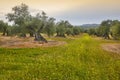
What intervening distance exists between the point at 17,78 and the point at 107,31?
133774mm

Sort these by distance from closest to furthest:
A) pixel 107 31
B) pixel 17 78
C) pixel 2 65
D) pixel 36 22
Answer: pixel 17 78
pixel 2 65
pixel 36 22
pixel 107 31

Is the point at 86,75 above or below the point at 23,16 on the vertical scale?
below

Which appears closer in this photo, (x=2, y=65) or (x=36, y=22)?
(x=2, y=65)

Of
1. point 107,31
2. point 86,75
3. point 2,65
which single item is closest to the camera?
point 86,75

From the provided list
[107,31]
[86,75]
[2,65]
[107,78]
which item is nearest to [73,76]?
[86,75]

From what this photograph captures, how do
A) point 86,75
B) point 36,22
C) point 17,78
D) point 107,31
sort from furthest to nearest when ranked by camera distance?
1. point 107,31
2. point 36,22
3. point 86,75
4. point 17,78

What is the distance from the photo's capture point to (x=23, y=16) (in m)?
94.6

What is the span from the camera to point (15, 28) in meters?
94.9

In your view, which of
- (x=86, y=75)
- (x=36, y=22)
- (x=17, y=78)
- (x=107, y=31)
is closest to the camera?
(x=17, y=78)

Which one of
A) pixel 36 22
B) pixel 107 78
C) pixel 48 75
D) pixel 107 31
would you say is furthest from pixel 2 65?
pixel 107 31

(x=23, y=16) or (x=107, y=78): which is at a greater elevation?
(x=23, y=16)

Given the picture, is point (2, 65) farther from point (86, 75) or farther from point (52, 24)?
point (52, 24)

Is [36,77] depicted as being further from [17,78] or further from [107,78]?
[107,78]

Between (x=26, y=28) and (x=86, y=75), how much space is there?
73459 millimetres
